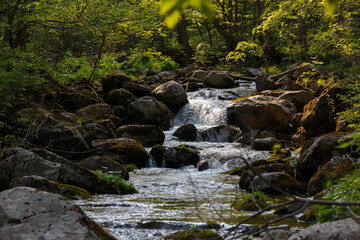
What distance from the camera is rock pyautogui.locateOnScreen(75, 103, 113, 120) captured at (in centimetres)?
1514

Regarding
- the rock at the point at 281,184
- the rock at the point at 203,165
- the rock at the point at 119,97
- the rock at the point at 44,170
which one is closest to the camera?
the rock at the point at 44,170

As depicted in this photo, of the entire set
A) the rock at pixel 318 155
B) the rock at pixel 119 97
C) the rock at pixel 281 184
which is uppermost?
the rock at pixel 119 97

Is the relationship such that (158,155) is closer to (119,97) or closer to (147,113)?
(147,113)

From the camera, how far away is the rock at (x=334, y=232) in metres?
3.14

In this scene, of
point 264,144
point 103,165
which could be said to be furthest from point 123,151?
point 264,144

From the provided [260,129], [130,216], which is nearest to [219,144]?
[260,129]

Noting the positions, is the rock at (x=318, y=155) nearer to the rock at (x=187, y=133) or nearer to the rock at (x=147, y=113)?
the rock at (x=187, y=133)

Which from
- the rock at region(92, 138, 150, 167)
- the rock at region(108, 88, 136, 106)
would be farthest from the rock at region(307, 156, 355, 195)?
the rock at region(108, 88, 136, 106)

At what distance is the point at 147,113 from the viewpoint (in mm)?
16688

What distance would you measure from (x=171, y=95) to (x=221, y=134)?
433cm

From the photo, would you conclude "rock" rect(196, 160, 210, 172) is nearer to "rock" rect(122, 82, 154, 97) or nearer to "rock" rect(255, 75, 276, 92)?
"rock" rect(122, 82, 154, 97)

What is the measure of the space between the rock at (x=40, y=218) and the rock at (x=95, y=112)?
11.1m

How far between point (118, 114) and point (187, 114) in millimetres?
3756

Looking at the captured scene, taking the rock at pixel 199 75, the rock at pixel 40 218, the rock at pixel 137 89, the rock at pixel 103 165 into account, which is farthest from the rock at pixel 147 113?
the rock at pixel 40 218
